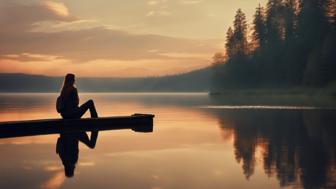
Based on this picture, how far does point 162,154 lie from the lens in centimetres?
1460

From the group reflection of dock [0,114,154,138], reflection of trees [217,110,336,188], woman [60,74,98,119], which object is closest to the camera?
reflection of trees [217,110,336,188]

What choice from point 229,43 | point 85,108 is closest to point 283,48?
point 229,43

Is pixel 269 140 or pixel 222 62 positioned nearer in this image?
pixel 269 140

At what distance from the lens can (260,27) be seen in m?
113

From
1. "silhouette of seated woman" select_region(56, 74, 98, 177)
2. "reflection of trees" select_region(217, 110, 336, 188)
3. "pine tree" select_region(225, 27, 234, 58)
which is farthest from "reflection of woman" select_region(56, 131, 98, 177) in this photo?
"pine tree" select_region(225, 27, 234, 58)

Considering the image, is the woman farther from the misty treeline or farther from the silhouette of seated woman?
the misty treeline

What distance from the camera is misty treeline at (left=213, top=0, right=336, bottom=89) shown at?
270 ft

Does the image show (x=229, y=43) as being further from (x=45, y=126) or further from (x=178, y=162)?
(x=178, y=162)

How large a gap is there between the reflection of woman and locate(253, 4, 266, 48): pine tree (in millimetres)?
97444

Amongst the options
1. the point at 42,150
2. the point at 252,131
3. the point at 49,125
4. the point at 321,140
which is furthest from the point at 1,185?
the point at 252,131

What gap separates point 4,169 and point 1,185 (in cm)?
224

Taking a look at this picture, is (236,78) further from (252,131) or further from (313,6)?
(252,131)

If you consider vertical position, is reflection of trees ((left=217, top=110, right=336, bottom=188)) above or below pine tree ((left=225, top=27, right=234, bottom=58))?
below

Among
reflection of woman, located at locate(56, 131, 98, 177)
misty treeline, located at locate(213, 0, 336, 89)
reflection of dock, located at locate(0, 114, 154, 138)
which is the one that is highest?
misty treeline, located at locate(213, 0, 336, 89)
